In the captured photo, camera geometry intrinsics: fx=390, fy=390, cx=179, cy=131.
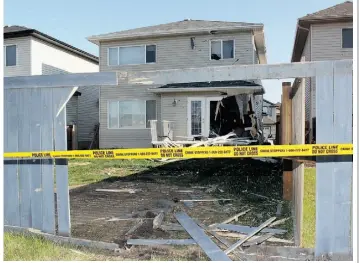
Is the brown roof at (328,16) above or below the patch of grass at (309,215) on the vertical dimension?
above

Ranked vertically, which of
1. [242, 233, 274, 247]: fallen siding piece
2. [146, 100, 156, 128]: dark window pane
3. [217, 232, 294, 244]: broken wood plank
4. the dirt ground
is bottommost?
the dirt ground

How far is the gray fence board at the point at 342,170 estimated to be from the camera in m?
4.52

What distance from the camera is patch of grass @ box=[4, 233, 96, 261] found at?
15.3ft

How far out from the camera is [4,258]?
15.4 ft

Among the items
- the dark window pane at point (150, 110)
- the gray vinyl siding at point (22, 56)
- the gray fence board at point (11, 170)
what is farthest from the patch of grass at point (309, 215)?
the gray vinyl siding at point (22, 56)

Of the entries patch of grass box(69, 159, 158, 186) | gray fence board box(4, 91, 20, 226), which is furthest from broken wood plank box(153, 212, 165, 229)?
patch of grass box(69, 159, 158, 186)

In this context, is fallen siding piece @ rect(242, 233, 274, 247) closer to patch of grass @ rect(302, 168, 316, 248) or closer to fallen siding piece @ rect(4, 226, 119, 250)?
patch of grass @ rect(302, 168, 316, 248)

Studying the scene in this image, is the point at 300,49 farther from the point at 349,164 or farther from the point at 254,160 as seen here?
the point at 349,164

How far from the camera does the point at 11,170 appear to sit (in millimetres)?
5570

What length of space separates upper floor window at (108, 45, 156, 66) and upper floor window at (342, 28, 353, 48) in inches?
383

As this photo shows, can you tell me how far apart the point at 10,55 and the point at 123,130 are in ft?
27.9

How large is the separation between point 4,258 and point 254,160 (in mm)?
12419

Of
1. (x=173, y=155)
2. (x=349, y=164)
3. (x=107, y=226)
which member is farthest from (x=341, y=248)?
(x=107, y=226)

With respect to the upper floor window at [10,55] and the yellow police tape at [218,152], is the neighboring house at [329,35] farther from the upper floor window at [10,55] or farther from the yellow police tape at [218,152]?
the upper floor window at [10,55]
